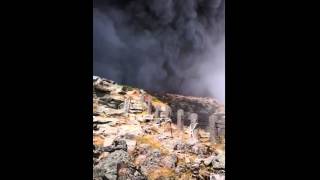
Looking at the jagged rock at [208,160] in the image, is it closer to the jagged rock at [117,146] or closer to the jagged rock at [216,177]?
the jagged rock at [216,177]

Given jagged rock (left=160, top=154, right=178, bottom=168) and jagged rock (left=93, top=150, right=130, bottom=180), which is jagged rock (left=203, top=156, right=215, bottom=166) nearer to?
jagged rock (left=160, top=154, right=178, bottom=168)

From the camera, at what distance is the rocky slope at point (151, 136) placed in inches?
121

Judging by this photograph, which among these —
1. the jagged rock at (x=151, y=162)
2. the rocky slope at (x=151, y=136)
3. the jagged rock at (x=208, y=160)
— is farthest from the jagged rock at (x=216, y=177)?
the jagged rock at (x=151, y=162)

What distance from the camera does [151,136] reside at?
3172mm

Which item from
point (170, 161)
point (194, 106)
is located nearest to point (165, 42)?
point (194, 106)

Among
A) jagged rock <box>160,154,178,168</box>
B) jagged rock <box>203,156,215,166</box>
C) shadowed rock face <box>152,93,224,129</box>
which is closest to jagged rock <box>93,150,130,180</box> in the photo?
jagged rock <box>160,154,178,168</box>

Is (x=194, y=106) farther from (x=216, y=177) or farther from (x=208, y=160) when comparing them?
(x=216, y=177)
